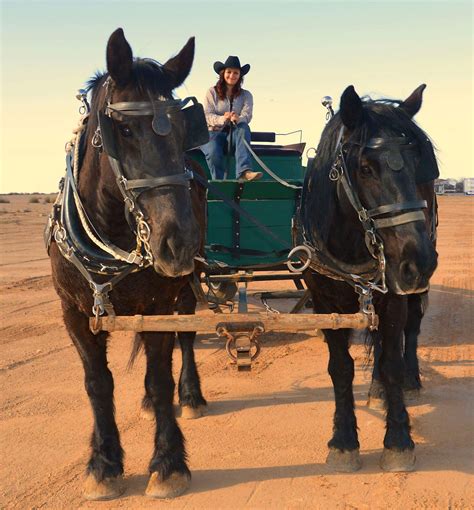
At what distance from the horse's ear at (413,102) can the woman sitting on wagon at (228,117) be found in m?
1.75

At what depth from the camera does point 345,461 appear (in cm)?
428

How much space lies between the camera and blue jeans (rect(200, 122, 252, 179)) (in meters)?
5.84

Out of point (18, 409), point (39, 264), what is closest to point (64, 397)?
point (18, 409)

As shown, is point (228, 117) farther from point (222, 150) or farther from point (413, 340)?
point (413, 340)

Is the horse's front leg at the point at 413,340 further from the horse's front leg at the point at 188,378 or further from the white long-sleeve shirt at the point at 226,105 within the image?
the white long-sleeve shirt at the point at 226,105

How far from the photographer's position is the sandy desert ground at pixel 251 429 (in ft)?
13.0

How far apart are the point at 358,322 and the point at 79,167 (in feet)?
6.42

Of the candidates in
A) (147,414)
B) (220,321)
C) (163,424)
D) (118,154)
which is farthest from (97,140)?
(147,414)

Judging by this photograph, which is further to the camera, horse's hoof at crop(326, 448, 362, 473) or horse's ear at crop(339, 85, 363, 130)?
horse's hoof at crop(326, 448, 362, 473)

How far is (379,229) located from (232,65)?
3.02 meters

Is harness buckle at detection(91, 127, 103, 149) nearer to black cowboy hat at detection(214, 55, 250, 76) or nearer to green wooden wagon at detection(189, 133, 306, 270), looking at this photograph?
green wooden wagon at detection(189, 133, 306, 270)

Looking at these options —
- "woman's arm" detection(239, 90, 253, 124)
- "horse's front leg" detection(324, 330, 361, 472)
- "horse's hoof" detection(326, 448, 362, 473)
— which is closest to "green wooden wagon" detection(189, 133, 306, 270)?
"woman's arm" detection(239, 90, 253, 124)

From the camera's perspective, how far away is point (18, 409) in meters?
5.49

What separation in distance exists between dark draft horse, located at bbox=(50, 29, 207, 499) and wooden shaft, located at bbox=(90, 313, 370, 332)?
0.32 meters
